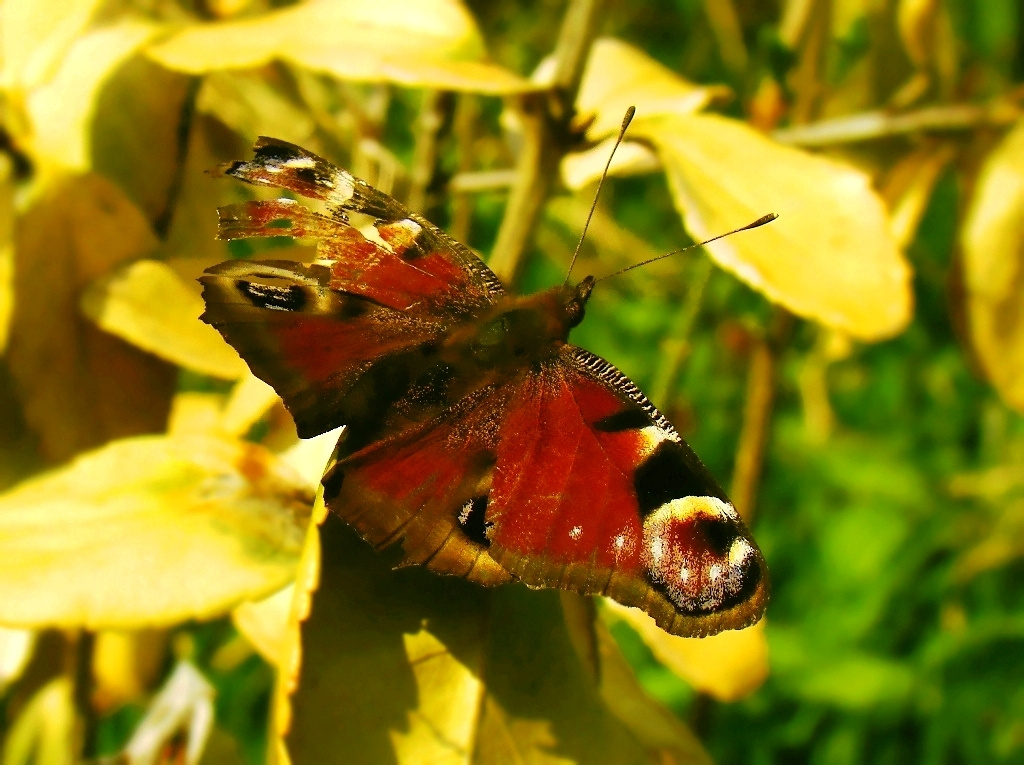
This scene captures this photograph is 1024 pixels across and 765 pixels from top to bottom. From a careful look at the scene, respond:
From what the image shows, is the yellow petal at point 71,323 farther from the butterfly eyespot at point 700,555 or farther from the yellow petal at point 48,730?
the butterfly eyespot at point 700,555

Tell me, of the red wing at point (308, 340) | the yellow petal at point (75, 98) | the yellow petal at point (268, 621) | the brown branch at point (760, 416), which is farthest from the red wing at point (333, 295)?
the brown branch at point (760, 416)

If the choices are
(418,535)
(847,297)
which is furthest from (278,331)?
(847,297)

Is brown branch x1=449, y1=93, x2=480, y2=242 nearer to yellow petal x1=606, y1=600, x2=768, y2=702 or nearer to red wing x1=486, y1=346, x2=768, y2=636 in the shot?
yellow petal x1=606, y1=600, x2=768, y2=702

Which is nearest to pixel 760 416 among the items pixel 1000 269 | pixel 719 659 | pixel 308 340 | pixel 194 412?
pixel 1000 269

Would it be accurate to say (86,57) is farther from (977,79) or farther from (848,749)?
(848,749)

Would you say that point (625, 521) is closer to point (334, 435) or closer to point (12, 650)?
point (334, 435)

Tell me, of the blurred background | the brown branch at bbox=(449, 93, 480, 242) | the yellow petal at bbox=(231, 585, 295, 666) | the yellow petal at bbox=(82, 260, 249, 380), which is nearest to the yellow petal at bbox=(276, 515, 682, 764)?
the blurred background
